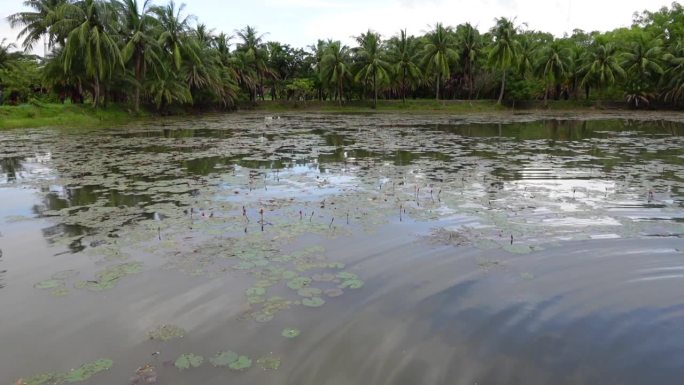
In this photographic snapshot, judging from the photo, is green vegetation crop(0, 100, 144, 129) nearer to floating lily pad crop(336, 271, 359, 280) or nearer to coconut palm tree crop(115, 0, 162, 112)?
coconut palm tree crop(115, 0, 162, 112)

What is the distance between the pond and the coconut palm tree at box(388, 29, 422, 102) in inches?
1598

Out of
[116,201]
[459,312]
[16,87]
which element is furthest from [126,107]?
[459,312]

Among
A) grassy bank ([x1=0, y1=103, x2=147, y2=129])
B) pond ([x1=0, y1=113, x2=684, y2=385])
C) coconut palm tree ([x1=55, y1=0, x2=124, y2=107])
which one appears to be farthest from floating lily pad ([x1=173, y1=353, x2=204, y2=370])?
coconut palm tree ([x1=55, y1=0, x2=124, y2=107])

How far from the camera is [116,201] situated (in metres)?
8.79

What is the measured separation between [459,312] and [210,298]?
2.36m

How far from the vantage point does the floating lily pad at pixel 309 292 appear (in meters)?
4.69

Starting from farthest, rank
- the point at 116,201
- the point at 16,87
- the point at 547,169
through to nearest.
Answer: the point at 16,87 → the point at 547,169 → the point at 116,201

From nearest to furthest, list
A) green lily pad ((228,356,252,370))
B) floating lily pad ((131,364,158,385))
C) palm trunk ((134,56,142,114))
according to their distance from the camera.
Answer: floating lily pad ((131,364,158,385)) → green lily pad ((228,356,252,370)) → palm trunk ((134,56,142,114))

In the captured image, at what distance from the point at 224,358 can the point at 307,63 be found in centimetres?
5870

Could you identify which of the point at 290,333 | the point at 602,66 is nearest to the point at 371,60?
the point at 602,66

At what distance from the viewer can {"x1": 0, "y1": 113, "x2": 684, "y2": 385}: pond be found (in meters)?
3.59

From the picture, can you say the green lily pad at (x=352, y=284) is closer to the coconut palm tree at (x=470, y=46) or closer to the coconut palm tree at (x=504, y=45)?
the coconut palm tree at (x=504, y=45)

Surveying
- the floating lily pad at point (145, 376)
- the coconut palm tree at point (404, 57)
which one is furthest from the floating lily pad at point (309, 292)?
the coconut palm tree at point (404, 57)

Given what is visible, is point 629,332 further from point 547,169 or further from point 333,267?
point 547,169
